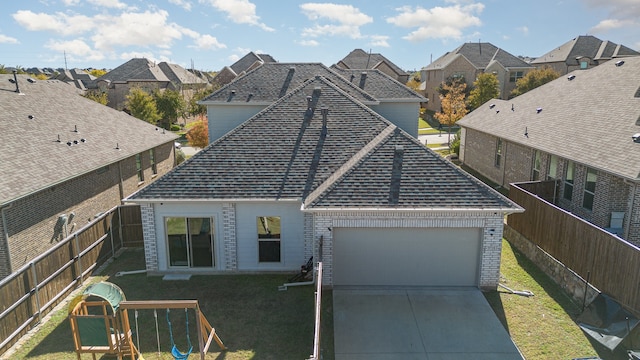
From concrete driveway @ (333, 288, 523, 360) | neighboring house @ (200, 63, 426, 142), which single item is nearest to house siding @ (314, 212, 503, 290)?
concrete driveway @ (333, 288, 523, 360)

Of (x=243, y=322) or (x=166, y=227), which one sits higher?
(x=166, y=227)

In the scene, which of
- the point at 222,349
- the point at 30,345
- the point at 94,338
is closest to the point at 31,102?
the point at 30,345

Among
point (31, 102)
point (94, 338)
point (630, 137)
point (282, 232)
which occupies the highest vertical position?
point (31, 102)

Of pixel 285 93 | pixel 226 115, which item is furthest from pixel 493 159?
pixel 226 115

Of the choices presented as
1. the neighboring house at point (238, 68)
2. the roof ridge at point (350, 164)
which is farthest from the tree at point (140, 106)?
the roof ridge at point (350, 164)

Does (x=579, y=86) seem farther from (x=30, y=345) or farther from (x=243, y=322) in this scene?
(x=30, y=345)

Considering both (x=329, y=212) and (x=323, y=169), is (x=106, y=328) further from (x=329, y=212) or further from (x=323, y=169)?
(x=323, y=169)
